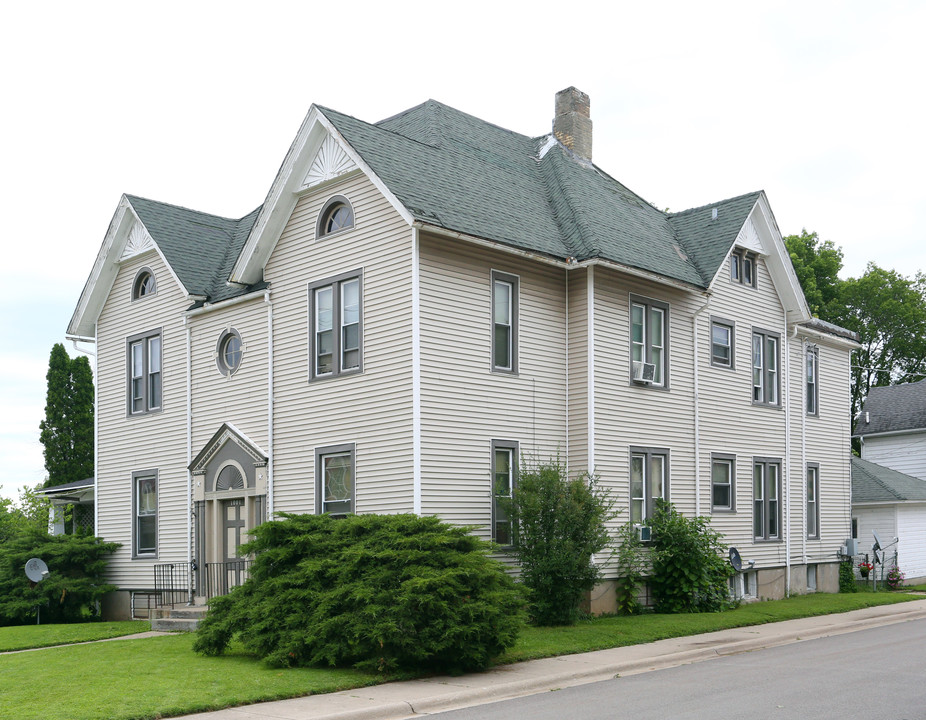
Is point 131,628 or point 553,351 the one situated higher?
point 553,351

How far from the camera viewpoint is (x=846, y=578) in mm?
27891

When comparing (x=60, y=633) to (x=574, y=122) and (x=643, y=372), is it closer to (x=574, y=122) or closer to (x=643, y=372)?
(x=643, y=372)

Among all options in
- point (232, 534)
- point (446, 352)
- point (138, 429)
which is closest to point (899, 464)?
point (446, 352)

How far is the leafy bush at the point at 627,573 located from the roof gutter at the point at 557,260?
522cm

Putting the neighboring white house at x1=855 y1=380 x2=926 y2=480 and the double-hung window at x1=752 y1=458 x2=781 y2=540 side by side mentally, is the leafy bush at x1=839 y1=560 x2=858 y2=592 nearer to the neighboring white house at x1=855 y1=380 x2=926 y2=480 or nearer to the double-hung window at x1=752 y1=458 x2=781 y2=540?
the double-hung window at x1=752 y1=458 x2=781 y2=540

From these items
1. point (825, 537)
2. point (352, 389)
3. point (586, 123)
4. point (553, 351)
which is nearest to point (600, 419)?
point (553, 351)

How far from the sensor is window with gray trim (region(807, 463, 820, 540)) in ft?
88.9

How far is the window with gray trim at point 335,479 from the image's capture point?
1880cm

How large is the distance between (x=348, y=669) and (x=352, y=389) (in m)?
6.56

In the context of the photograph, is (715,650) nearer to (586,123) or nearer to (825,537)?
(825,537)

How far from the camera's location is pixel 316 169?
19812 mm

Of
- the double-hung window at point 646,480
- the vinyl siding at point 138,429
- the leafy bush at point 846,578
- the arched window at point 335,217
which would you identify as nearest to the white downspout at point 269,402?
the arched window at point 335,217

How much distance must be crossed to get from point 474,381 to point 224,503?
7.13m

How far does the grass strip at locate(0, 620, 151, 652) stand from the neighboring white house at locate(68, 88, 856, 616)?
1.80m
